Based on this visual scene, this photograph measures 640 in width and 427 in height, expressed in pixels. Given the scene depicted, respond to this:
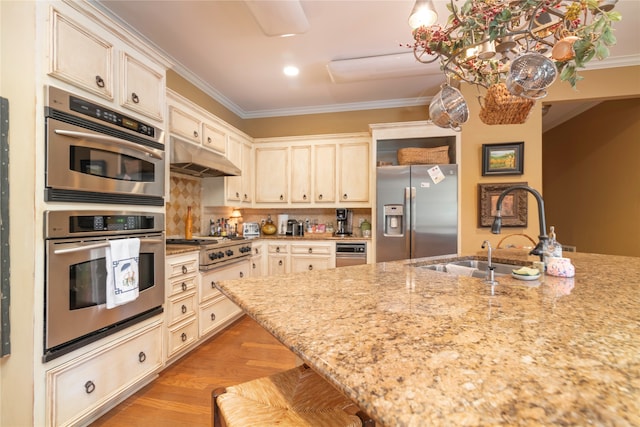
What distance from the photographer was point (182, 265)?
7.77ft

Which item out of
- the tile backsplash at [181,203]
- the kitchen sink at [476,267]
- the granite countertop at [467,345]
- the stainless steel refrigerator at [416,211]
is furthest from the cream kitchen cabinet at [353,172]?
the granite countertop at [467,345]

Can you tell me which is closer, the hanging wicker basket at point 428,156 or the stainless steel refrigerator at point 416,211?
the stainless steel refrigerator at point 416,211

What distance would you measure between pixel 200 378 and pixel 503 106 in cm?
272

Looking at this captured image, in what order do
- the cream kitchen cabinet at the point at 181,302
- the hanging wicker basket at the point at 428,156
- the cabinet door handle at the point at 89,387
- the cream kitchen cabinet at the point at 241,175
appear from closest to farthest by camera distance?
the cabinet door handle at the point at 89,387 → the cream kitchen cabinet at the point at 181,302 → the hanging wicker basket at the point at 428,156 → the cream kitchen cabinet at the point at 241,175

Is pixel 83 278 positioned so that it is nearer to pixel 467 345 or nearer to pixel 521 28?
pixel 467 345

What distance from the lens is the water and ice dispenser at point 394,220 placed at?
333 cm

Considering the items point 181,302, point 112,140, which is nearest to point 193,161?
point 112,140

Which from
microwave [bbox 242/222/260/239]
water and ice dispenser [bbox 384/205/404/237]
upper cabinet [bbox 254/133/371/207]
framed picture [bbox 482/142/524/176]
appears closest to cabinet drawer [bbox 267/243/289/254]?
microwave [bbox 242/222/260/239]

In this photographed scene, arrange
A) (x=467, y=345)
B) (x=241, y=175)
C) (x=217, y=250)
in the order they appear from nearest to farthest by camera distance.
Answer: (x=467, y=345) → (x=217, y=250) → (x=241, y=175)

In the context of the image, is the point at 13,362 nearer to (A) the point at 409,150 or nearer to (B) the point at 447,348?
(B) the point at 447,348

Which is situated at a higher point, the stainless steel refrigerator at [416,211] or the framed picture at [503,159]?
the framed picture at [503,159]

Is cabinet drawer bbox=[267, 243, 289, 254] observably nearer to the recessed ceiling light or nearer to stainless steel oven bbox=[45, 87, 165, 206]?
stainless steel oven bbox=[45, 87, 165, 206]

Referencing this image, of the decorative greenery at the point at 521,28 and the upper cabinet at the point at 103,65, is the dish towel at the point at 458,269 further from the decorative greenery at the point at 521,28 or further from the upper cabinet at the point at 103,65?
the upper cabinet at the point at 103,65

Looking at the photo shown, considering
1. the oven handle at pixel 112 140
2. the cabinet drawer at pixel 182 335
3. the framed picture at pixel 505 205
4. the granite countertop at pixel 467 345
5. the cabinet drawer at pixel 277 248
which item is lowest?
the cabinet drawer at pixel 182 335
